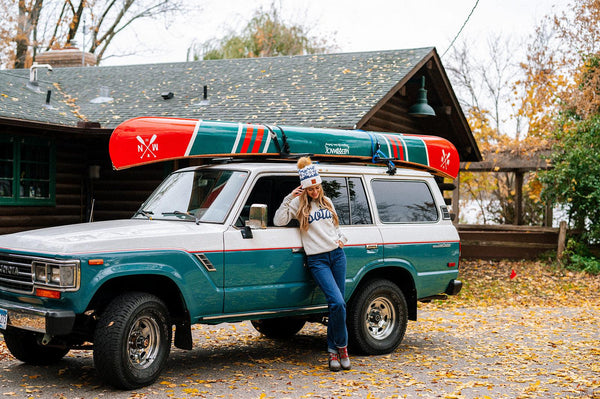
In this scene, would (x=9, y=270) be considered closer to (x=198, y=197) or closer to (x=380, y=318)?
(x=198, y=197)

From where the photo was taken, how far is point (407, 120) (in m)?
18.2

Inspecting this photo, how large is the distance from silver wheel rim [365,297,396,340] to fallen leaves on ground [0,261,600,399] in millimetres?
285

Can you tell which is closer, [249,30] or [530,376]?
[530,376]

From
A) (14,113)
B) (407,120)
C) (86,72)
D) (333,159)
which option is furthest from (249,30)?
(333,159)

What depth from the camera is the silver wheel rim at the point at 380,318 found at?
8344 mm

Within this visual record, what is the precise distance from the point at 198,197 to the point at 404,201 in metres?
2.72

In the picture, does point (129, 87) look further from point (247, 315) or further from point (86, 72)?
point (247, 315)

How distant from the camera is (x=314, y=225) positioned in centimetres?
743

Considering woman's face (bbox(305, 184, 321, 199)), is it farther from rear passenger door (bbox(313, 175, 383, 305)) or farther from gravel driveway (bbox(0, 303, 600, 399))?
gravel driveway (bbox(0, 303, 600, 399))

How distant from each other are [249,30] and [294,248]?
31.7m

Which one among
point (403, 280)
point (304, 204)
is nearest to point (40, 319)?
point (304, 204)

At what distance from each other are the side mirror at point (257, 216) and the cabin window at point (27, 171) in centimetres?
909

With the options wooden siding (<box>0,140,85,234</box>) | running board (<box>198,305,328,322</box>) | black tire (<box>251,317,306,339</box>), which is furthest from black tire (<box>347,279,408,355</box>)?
wooden siding (<box>0,140,85,234</box>)

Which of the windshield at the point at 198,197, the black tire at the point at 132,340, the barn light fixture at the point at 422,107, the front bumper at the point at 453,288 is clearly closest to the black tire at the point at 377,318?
the front bumper at the point at 453,288
